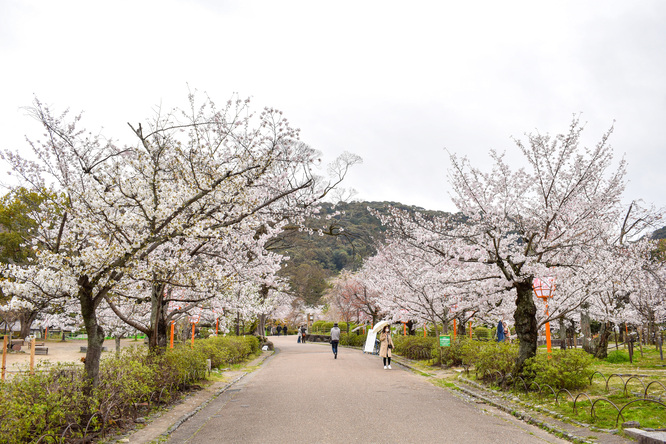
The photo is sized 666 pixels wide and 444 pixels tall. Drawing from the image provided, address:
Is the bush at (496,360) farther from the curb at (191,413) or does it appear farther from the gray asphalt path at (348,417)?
the curb at (191,413)

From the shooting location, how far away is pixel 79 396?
A: 19.4ft

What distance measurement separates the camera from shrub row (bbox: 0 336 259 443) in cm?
492

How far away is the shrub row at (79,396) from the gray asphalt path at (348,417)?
950mm

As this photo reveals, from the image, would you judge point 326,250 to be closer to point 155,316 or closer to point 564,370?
point 155,316

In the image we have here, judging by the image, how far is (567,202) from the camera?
10.5 m

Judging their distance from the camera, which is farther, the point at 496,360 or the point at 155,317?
the point at 496,360

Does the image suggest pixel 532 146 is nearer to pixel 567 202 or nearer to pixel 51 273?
pixel 567 202

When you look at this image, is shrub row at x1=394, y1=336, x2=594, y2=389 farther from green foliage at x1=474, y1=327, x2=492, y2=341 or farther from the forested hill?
green foliage at x1=474, y1=327, x2=492, y2=341

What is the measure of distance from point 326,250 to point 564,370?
194 feet

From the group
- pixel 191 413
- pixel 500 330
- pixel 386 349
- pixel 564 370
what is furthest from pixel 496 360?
pixel 500 330

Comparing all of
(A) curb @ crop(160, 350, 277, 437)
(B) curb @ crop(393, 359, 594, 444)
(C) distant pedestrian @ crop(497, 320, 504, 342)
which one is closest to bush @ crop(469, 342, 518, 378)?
(B) curb @ crop(393, 359, 594, 444)

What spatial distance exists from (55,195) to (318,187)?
700cm

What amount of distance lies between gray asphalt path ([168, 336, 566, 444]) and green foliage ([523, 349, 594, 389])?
4.58 feet

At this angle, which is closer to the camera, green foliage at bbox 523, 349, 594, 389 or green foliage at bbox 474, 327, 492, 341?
green foliage at bbox 523, 349, 594, 389
